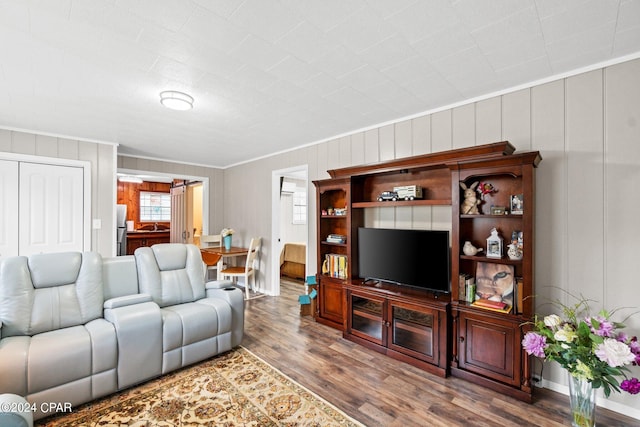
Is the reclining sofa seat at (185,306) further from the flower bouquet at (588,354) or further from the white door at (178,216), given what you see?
the white door at (178,216)

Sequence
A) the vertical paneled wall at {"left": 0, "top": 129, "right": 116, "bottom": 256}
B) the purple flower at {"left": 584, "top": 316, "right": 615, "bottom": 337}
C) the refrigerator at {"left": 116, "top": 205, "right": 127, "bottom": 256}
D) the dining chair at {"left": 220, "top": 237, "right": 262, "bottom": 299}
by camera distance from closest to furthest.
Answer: the purple flower at {"left": 584, "top": 316, "right": 615, "bottom": 337}, the vertical paneled wall at {"left": 0, "top": 129, "right": 116, "bottom": 256}, the dining chair at {"left": 220, "top": 237, "right": 262, "bottom": 299}, the refrigerator at {"left": 116, "top": 205, "right": 127, "bottom": 256}

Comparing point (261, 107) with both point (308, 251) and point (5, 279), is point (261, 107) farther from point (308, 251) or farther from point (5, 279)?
point (5, 279)

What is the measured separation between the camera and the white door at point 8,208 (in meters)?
3.56

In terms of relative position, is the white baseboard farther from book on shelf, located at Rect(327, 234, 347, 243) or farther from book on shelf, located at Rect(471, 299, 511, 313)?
book on shelf, located at Rect(327, 234, 347, 243)

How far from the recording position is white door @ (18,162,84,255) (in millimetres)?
3709

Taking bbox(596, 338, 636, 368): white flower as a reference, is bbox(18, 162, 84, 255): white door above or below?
above

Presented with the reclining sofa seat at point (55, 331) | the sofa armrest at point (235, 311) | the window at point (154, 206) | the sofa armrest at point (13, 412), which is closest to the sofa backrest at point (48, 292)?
the reclining sofa seat at point (55, 331)

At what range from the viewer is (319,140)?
418 centimetres

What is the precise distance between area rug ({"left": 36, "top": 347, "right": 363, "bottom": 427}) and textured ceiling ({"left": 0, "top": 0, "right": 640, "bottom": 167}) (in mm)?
2485

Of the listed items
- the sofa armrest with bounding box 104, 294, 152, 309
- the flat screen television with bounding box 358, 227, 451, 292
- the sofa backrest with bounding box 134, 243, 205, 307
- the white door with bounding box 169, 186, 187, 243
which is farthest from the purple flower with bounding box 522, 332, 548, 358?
the white door with bounding box 169, 186, 187, 243

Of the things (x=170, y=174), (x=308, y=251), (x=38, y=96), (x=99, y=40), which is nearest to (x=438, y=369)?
(x=308, y=251)

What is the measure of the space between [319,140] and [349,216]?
1360 millimetres

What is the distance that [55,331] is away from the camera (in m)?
2.26

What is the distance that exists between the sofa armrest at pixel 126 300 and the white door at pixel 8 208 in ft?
7.32
